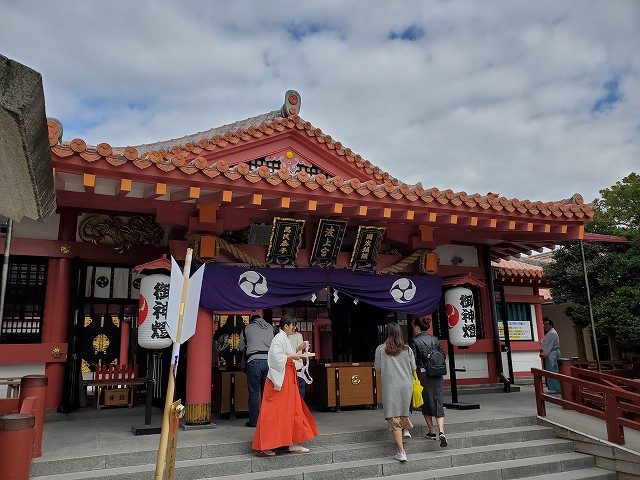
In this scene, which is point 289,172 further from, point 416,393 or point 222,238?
point 416,393

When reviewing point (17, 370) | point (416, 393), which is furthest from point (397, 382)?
point (17, 370)

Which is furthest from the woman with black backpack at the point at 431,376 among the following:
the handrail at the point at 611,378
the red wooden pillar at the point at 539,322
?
the red wooden pillar at the point at 539,322

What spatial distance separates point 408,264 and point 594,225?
25.5 feet

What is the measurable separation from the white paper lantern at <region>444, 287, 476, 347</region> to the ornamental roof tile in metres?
1.65

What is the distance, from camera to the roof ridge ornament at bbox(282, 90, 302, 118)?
11.0 metres

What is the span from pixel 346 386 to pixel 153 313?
3818mm

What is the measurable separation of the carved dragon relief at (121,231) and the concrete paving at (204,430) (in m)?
2.77

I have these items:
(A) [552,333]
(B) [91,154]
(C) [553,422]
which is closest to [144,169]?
(B) [91,154]

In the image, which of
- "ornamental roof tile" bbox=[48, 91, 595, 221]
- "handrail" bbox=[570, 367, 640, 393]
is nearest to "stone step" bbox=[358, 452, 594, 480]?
"handrail" bbox=[570, 367, 640, 393]

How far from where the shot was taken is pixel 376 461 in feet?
19.2

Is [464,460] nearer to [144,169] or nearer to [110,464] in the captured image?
[110,464]

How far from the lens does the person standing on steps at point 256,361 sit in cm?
715

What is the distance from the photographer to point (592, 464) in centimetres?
635

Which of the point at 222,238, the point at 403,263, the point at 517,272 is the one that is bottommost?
the point at 403,263
